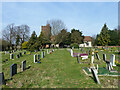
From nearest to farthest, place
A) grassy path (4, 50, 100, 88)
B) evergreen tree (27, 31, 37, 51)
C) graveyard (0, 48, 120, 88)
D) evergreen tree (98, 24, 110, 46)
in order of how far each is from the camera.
Answer: 1. grassy path (4, 50, 100, 88)
2. graveyard (0, 48, 120, 88)
3. evergreen tree (27, 31, 37, 51)
4. evergreen tree (98, 24, 110, 46)

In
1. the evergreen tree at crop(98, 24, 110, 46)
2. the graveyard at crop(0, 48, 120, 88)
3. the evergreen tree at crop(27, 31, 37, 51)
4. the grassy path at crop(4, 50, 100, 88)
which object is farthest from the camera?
the evergreen tree at crop(98, 24, 110, 46)

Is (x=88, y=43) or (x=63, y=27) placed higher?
(x=63, y=27)

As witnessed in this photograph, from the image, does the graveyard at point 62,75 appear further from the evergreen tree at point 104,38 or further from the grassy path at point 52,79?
the evergreen tree at point 104,38

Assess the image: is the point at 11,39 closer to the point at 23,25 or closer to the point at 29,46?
the point at 23,25

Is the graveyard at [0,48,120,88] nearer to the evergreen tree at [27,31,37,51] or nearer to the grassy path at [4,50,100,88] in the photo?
the grassy path at [4,50,100,88]

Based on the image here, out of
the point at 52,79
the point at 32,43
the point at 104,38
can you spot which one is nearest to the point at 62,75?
the point at 52,79

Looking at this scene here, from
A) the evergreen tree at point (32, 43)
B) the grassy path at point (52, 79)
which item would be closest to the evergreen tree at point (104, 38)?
the evergreen tree at point (32, 43)

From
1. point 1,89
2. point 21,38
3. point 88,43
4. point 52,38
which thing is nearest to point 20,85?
point 1,89

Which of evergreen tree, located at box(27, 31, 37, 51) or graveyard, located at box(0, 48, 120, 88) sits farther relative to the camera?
evergreen tree, located at box(27, 31, 37, 51)

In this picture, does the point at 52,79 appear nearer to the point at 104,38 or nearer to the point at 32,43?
the point at 32,43

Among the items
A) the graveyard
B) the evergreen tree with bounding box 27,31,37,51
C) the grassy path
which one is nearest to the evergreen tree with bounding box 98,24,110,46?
the evergreen tree with bounding box 27,31,37,51

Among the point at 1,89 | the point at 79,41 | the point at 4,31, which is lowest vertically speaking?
the point at 1,89

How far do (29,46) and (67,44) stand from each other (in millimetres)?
37871

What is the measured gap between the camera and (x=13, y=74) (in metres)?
8.51
